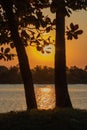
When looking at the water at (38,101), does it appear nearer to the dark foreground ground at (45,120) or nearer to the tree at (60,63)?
the tree at (60,63)

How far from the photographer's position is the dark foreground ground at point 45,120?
16.5 metres

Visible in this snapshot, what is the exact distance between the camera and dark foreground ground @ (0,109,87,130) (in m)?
16.5

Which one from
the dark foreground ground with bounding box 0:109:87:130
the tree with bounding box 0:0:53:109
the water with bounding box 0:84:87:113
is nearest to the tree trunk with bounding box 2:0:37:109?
the tree with bounding box 0:0:53:109

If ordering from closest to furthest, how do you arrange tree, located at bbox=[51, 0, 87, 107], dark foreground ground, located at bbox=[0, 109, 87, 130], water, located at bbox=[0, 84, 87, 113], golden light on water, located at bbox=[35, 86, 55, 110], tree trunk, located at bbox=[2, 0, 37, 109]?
dark foreground ground, located at bbox=[0, 109, 87, 130]
tree trunk, located at bbox=[2, 0, 37, 109]
tree, located at bbox=[51, 0, 87, 107]
water, located at bbox=[0, 84, 87, 113]
golden light on water, located at bbox=[35, 86, 55, 110]

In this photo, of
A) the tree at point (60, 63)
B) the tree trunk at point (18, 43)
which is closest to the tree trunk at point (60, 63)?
the tree at point (60, 63)

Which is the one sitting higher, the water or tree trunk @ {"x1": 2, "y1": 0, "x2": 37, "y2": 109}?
tree trunk @ {"x1": 2, "y1": 0, "x2": 37, "y2": 109}

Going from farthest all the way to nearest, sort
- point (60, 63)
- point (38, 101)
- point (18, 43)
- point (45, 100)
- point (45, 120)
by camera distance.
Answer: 1. point (45, 100)
2. point (38, 101)
3. point (60, 63)
4. point (18, 43)
5. point (45, 120)

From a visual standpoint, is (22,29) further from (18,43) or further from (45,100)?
(45,100)

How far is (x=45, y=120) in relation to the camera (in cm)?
1714

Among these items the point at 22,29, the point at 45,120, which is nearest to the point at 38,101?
the point at 22,29

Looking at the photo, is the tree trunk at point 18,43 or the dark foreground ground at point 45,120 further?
the tree trunk at point 18,43

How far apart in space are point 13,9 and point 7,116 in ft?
13.1

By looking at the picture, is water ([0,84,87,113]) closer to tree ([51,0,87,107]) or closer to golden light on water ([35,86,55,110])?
golden light on water ([35,86,55,110])

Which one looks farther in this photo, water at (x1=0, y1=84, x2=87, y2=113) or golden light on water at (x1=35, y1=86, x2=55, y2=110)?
golden light on water at (x1=35, y1=86, x2=55, y2=110)
